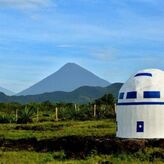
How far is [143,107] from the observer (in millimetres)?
21844

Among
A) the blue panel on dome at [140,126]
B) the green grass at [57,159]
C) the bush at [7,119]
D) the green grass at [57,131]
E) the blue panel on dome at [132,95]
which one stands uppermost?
the blue panel on dome at [132,95]

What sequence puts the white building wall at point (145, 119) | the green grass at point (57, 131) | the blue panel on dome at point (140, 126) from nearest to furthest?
the white building wall at point (145, 119) → the blue panel on dome at point (140, 126) → the green grass at point (57, 131)

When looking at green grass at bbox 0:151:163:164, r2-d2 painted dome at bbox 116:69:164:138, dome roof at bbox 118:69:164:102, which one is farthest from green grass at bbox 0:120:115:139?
green grass at bbox 0:151:163:164

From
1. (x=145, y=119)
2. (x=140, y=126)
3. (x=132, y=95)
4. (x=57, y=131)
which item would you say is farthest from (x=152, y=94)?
(x=57, y=131)

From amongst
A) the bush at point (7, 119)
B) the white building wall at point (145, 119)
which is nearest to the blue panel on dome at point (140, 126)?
the white building wall at point (145, 119)

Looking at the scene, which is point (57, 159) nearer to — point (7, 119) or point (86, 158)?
point (86, 158)

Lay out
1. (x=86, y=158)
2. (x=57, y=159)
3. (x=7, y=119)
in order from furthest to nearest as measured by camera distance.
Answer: (x=7, y=119), (x=57, y=159), (x=86, y=158)

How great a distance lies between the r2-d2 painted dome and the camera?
2178 cm

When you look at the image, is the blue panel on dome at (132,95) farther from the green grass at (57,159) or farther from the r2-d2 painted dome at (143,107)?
the green grass at (57,159)

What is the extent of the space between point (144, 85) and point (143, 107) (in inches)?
39.4

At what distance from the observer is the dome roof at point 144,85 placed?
72.0 ft

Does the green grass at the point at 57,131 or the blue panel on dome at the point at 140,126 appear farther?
the green grass at the point at 57,131

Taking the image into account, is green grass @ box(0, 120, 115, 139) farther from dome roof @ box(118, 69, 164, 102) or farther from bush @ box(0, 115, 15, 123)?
bush @ box(0, 115, 15, 123)

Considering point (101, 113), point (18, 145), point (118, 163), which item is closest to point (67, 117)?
point (101, 113)
